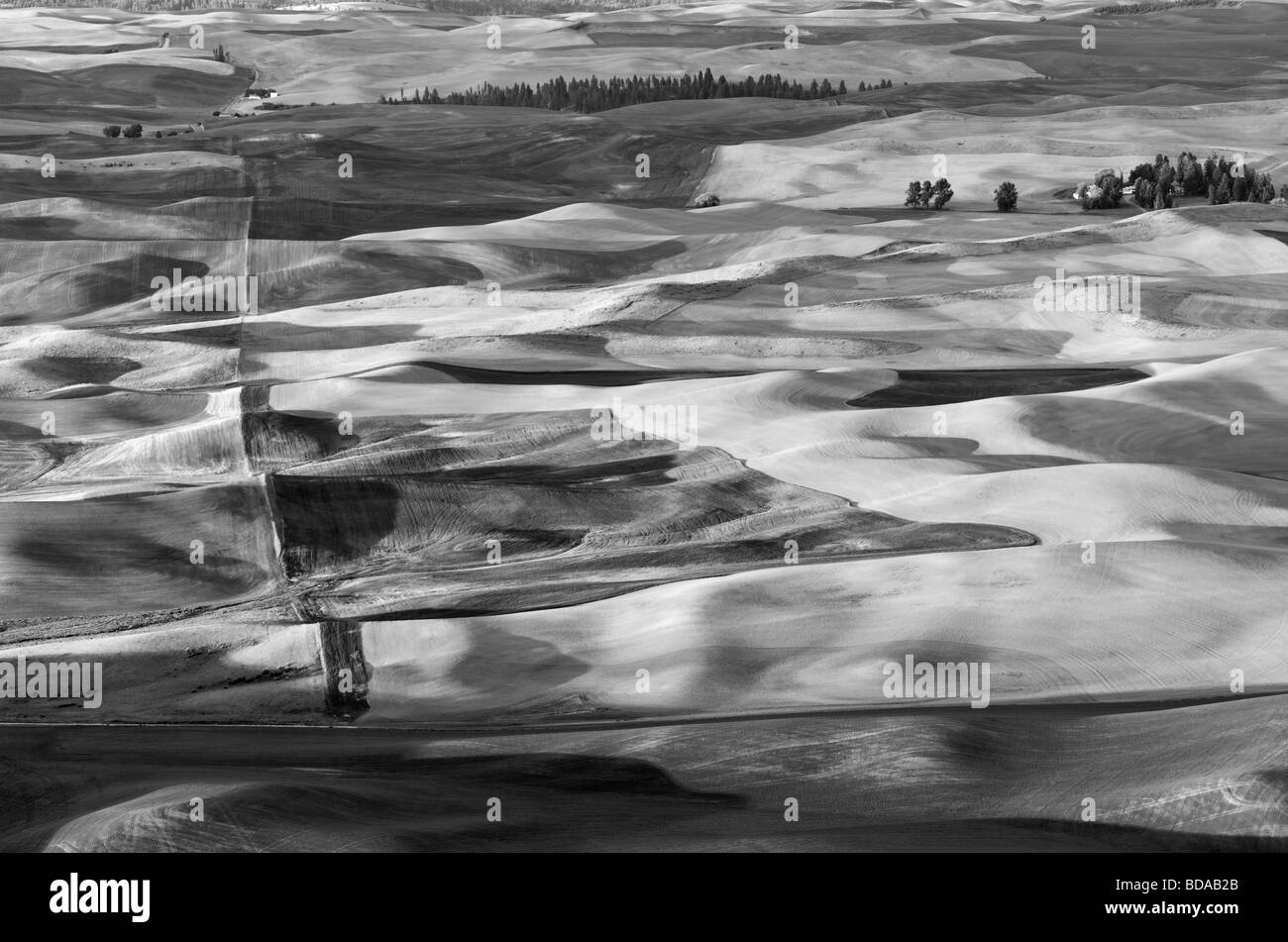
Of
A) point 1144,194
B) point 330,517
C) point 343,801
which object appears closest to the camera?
point 343,801

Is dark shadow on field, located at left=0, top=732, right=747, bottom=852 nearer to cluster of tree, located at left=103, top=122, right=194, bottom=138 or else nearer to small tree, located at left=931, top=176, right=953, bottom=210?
small tree, located at left=931, top=176, right=953, bottom=210

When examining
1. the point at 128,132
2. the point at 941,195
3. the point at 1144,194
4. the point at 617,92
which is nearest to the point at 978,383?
the point at 941,195

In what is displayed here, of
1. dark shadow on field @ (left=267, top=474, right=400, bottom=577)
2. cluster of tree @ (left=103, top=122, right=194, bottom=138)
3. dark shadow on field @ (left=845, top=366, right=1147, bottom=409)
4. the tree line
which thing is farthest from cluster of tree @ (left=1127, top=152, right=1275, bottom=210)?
cluster of tree @ (left=103, top=122, right=194, bottom=138)

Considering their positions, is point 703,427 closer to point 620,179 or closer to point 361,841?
point 361,841

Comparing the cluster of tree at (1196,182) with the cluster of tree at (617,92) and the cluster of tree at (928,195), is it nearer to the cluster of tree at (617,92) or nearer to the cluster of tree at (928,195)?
the cluster of tree at (928,195)

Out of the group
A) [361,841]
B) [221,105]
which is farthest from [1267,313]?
[221,105]

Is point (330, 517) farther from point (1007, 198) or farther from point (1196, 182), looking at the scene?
point (1196, 182)

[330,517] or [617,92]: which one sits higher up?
[617,92]

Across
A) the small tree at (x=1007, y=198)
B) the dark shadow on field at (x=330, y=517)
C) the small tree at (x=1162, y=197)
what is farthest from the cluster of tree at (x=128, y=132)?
the dark shadow on field at (x=330, y=517)
